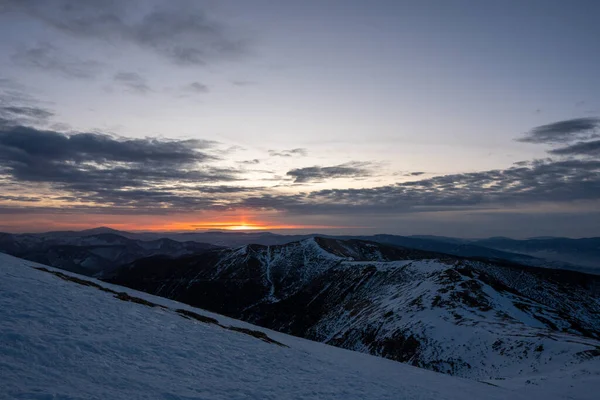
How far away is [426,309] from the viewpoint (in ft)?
259

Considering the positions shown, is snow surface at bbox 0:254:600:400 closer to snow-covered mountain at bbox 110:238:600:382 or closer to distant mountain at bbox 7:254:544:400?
distant mountain at bbox 7:254:544:400

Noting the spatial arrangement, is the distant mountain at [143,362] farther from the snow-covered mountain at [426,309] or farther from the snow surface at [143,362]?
the snow-covered mountain at [426,309]

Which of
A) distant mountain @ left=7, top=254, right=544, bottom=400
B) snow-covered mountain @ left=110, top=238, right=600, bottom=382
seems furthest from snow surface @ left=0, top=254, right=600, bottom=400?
snow-covered mountain @ left=110, top=238, right=600, bottom=382

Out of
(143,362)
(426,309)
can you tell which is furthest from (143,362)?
(426,309)

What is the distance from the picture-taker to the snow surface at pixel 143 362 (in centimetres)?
1043

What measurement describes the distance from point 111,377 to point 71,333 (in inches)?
150

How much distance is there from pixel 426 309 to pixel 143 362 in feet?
248

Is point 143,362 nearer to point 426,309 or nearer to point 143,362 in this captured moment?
point 143,362

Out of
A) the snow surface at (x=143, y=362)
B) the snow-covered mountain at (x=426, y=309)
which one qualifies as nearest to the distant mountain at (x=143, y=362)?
the snow surface at (x=143, y=362)

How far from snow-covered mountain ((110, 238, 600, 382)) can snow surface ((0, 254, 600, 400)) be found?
29.7m

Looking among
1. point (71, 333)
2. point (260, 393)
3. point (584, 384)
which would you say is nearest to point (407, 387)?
point (260, 393)

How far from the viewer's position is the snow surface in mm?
10430

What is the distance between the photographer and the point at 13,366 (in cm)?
992

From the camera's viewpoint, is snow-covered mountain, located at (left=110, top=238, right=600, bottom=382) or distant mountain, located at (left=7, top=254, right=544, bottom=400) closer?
distant mountain, located at (left=7, top=254, right=544, bottom=400)
